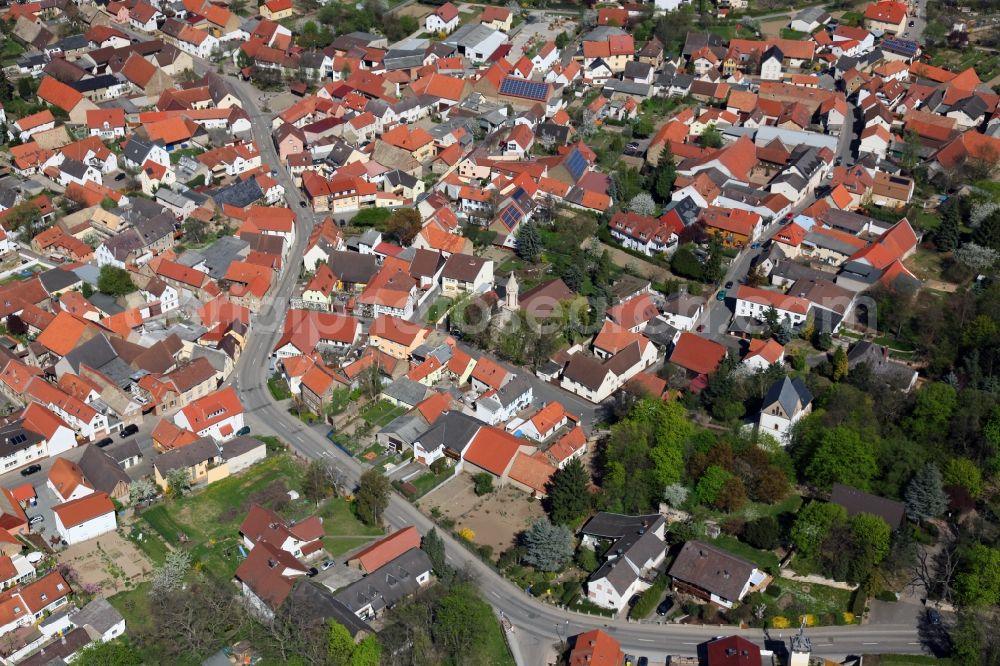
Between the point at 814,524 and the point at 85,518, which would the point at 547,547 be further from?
the point at 85,518

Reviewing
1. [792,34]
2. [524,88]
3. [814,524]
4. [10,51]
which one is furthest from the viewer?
[792,34]

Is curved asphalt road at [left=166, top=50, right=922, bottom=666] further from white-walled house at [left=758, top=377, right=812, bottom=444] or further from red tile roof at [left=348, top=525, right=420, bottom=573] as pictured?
white-walled house at [left=758, top=377, right=812, bottom=444]

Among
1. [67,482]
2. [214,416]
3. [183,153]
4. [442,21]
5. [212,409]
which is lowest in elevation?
[214,416]

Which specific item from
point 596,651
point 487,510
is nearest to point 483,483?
point 487,510

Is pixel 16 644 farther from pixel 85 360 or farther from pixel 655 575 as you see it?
pixel 655 575

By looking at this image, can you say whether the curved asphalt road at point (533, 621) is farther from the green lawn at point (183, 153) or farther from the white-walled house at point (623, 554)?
the green lawn at point (183, 153)

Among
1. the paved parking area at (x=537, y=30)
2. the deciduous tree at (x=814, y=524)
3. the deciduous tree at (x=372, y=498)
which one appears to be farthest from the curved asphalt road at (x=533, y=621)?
the paved parking area at (x=537, y=30)
